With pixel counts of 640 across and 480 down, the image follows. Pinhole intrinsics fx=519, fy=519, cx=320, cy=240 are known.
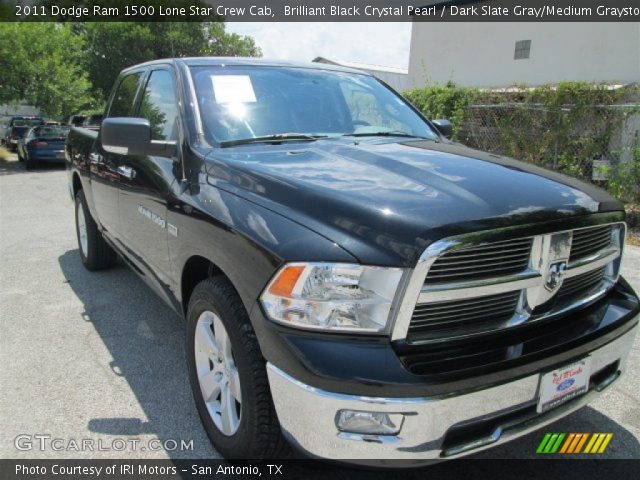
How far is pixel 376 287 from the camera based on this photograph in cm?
174

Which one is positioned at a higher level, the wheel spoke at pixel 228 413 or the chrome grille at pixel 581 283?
the chrome grille at pixel 581 283

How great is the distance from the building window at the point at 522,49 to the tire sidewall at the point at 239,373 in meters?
14.7

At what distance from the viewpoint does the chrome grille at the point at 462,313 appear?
182 cm

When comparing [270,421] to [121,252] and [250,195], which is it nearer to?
[250,195]

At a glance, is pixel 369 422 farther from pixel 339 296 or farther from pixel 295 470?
pixel 295 470

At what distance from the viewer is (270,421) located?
204 centimetres

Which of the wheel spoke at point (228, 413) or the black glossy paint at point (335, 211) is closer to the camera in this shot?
the black glossy paint at point (335, 211)

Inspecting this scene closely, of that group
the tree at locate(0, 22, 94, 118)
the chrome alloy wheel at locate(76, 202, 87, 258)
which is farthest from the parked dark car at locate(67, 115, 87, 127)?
the tree at locate(0, 22, 94, 118)

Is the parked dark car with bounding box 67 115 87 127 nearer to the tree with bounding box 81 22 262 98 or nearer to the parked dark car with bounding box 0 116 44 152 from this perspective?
the parked dark car with bounding box 0 116 44 152

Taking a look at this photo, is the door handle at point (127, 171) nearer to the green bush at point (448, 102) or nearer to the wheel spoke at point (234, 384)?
the wheel spoke at point (234, 384)

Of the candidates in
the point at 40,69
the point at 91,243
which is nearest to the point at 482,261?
the point at 91,243

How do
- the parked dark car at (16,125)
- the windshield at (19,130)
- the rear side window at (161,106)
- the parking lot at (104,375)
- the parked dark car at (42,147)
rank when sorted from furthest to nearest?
the parked dark car at (16,125), the windshield at (19,130), the parked dark car at (42,147), the rear side window at (161,106), the parking lot at (104,375)

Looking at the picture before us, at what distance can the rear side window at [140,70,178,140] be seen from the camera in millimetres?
3067

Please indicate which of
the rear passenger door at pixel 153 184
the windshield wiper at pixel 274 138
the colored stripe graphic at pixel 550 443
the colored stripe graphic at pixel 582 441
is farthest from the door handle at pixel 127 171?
the colored stripe graphic at pixel 582 441
